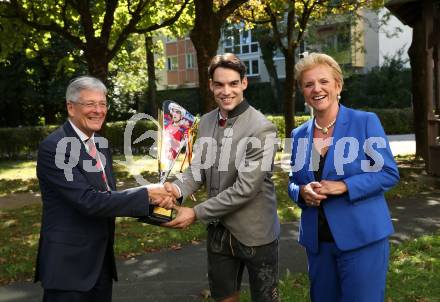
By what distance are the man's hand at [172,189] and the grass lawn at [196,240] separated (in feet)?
6.47

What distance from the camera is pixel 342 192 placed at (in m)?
3.25

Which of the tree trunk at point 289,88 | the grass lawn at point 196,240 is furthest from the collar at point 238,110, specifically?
the tree trunk at point 289,88

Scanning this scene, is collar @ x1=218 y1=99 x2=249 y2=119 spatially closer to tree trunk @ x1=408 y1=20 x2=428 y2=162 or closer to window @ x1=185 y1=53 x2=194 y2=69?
tree trunk @ x1=408 y1=20 x2=428 y2=162

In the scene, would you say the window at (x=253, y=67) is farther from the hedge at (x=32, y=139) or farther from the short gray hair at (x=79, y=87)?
the short gray hair at (x=79, y=87)

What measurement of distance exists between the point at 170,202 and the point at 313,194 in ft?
3.71

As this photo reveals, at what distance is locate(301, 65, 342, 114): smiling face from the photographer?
3346 mm

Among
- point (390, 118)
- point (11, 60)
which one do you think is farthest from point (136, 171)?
point (390, 118)

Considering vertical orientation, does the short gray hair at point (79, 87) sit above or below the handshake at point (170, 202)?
above

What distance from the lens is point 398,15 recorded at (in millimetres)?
13953

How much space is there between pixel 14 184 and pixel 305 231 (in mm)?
14670

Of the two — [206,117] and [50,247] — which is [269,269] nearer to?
[206,117]

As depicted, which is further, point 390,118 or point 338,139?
point 390,118

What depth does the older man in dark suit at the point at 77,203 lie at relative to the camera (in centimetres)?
336

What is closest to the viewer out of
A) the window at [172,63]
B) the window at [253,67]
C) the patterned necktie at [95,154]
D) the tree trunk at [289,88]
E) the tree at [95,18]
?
the patterned necktie at [95,154]
